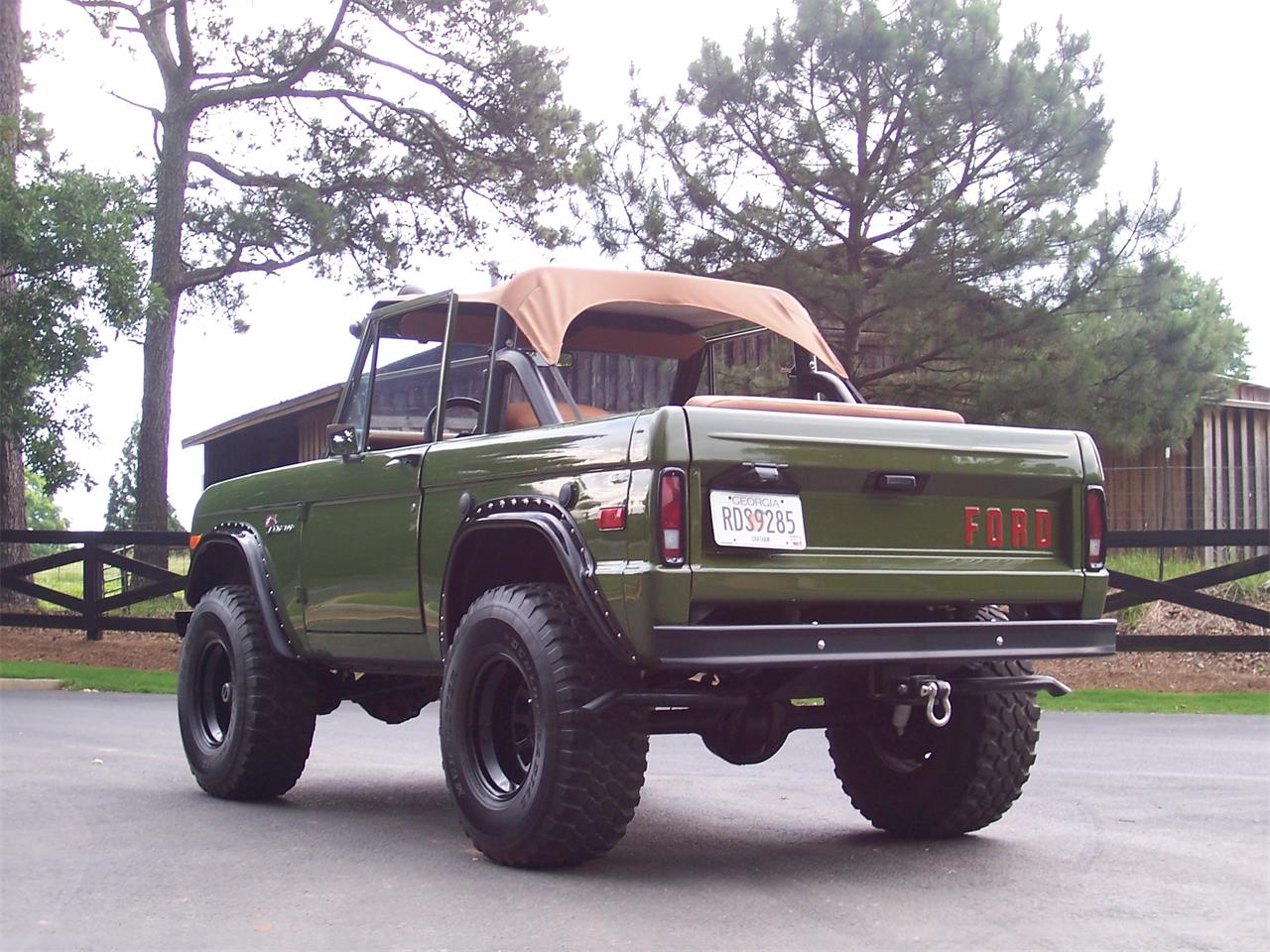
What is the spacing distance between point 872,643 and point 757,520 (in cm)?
57

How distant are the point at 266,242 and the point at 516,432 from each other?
1914 cm

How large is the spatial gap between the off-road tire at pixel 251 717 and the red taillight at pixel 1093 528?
374 cm

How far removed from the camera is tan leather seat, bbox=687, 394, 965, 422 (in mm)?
5656

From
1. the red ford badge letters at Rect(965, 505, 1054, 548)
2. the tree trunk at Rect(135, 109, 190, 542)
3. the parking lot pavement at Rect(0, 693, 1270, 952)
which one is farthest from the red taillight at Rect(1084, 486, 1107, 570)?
the tree trunk at Rect(135, 109, 190, 542)

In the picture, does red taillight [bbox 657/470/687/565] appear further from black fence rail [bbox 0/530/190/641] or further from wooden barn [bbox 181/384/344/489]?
wooden barn [bbox 181/384/344/489]

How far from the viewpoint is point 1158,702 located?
13.9m

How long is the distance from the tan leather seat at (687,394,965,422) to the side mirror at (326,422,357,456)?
6.58ft

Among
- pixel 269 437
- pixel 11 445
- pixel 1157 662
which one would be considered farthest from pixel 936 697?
pixel 269 437

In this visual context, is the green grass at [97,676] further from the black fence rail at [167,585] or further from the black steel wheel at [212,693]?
the black steel wheel at [212,693]

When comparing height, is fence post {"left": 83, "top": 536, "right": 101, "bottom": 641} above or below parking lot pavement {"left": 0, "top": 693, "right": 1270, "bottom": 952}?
above

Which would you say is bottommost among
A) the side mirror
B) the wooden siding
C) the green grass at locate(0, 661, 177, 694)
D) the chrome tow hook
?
the green grass at locate(0, 661, 177, 694)

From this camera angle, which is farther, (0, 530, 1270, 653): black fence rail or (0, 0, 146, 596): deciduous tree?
(0, 0, 146, 596): deciduous tree

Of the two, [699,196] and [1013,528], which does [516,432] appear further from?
[699,196]

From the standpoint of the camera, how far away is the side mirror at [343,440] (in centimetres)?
737
